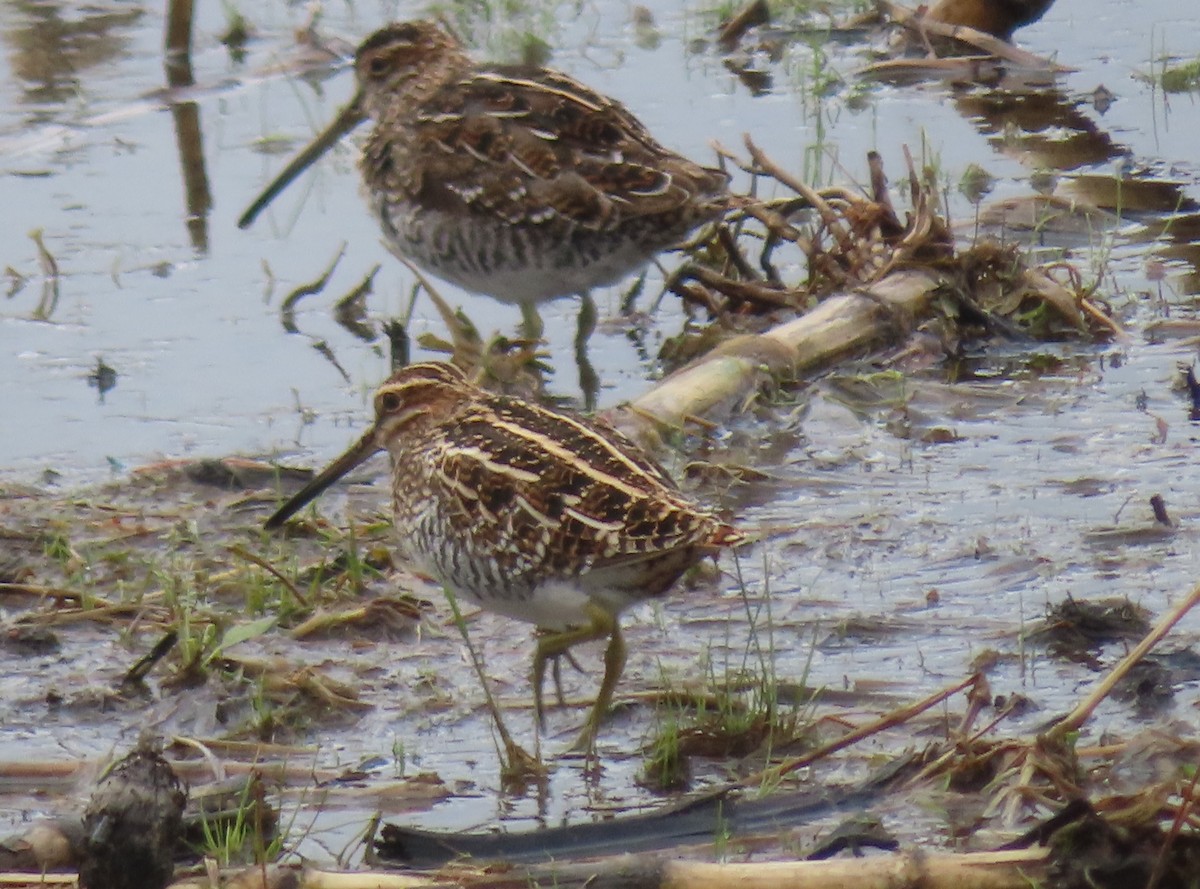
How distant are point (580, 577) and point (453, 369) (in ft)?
3.15

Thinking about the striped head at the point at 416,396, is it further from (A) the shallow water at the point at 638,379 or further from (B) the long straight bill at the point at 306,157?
(B) the long straight bill at the point at 306,157

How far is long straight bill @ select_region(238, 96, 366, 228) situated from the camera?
25.9 feet

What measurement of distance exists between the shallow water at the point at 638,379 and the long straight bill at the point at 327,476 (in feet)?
1.58

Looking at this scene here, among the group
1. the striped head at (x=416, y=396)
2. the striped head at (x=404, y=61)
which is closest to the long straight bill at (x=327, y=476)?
the striped head at (x=416, y=396)

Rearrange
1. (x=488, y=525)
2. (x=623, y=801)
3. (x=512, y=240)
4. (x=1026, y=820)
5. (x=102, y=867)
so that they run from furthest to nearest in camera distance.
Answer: (x=512, y=240)
(x=488, y=525)
(x=623, y=801)
(x=1026, y=820)
(x=102, y=867)

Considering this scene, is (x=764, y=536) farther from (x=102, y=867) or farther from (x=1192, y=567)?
(x=102, y=867)

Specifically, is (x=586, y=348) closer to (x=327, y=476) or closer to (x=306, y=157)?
(x=306, y=157)

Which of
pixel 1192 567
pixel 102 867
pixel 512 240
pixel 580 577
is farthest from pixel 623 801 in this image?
pixel 512 240

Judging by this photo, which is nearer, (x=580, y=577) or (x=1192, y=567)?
(x=580, y=577)

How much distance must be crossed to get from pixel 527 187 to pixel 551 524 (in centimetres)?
252

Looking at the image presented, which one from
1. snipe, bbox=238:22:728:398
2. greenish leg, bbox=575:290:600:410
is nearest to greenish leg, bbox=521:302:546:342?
snipe, bbox=238:22:728:398

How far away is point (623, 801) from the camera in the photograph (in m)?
4.08

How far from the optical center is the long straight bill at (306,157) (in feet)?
25.9

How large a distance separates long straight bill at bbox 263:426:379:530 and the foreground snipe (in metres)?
0.52
